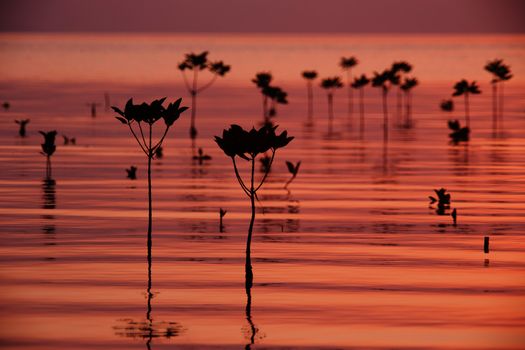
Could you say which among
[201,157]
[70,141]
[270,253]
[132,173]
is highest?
[70,141]

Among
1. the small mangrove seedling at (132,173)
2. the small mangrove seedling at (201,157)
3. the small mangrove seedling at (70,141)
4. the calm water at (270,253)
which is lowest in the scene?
the calm water at (270,253)

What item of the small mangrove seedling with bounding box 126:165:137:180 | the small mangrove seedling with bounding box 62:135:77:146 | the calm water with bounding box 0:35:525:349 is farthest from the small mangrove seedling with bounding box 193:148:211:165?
the small mangrove seedling with bounding box 62:135:77:146

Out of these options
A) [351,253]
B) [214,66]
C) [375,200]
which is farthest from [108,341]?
[214,66]

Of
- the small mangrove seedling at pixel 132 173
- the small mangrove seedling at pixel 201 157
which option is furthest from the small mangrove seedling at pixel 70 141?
the small mangrove seedling at pixel 132 173

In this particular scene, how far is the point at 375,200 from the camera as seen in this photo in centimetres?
5450

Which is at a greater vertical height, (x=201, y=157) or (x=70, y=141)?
(x=70, y=141)

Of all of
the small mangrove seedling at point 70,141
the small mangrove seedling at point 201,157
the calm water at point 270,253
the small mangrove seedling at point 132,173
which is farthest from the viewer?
the small mangrove seedling at point 70,141

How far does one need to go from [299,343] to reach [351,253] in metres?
11.9

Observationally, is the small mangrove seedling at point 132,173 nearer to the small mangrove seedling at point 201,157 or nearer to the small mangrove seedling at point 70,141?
the small mangrove seedling at point 201,157

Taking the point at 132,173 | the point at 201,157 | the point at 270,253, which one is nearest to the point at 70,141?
the point at 201,157

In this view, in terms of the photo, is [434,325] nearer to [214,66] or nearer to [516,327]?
[516,327]

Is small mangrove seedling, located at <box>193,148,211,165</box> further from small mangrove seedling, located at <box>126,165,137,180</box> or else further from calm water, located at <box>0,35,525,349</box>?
small mangrove seedling, located at <box>126,165,137,180</box>

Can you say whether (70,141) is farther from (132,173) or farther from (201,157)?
(132,173)

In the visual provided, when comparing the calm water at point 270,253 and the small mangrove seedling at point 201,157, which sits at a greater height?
the small mangrove seedling at point 201,157
